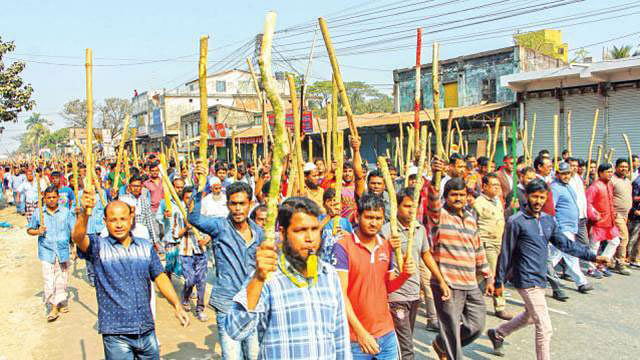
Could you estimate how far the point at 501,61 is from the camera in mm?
23109

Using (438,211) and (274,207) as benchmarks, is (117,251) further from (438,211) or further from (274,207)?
(438,211)

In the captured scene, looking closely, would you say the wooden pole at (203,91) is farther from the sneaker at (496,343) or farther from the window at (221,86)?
the window at (221,86)

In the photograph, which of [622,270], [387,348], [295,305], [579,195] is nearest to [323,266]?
[295,305]

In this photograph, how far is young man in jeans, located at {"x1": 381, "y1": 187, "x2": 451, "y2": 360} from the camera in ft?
13.2

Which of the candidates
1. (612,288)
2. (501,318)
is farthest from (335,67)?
(612,288)

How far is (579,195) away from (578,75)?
9.32m

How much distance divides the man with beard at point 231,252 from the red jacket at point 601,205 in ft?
20.2

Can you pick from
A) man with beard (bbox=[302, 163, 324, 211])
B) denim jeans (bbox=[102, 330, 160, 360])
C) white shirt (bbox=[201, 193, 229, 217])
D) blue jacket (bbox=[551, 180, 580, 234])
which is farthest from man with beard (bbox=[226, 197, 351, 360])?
blue jacket (bbox=[551, 180, 580, 234])

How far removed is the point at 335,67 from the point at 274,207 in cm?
239

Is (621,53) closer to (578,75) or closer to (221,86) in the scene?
(578,75)

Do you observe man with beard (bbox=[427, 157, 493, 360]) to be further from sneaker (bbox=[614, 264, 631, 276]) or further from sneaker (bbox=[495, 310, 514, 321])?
sneaker (bbox=[614, 264, 631, 276])

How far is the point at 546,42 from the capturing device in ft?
117

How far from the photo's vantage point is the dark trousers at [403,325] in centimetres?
398

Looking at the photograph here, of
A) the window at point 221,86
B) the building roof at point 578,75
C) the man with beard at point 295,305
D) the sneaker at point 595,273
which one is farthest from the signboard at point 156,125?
the man with beard at point 295,305
